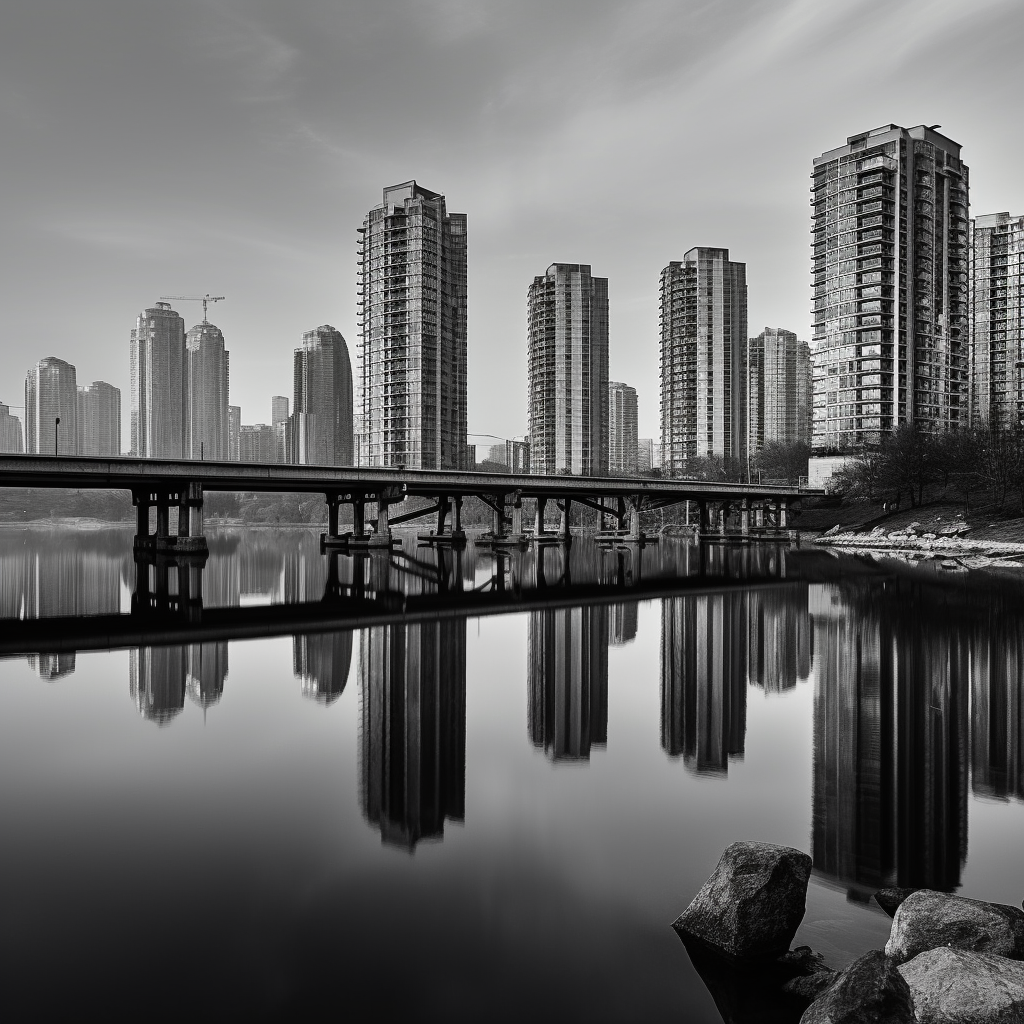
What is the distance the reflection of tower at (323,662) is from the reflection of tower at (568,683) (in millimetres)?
4262

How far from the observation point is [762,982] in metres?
6.49

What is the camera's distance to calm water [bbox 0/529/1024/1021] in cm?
659

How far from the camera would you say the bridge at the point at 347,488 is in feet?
172

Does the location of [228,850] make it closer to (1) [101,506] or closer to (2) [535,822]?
(2) [535,822]

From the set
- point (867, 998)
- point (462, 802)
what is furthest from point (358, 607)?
point (867, 998)

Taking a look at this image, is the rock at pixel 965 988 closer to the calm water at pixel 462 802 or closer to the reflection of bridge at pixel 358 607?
the calm water at pixel 462 802

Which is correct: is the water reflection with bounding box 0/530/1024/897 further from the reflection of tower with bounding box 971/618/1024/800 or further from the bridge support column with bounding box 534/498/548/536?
the bridge support column with bounding box 534/498/548/536

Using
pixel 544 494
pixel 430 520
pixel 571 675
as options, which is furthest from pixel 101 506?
pixel 571 675

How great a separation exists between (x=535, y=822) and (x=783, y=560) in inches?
2190

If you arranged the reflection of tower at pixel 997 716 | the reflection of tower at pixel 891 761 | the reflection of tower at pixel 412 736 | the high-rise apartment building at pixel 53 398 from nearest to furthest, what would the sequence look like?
the reflection of tower at pixel 891 761 → the reflection of tower at pixel 412 736 → the reflection of tower at pixel 997 716 → the high-rise apartment building at pixel 53 398

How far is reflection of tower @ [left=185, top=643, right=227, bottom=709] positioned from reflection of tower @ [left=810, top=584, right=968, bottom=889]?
11.5 meters

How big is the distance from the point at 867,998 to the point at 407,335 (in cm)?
12463

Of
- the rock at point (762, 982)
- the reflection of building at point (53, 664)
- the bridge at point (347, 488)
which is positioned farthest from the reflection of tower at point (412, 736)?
the bridge at point (347, 488)

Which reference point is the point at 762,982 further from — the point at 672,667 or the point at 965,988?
the point at 672,667
